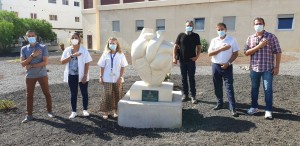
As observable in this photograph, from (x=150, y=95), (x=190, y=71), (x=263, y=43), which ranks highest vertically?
(x=263, y=43)

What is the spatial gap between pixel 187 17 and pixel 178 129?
18570 mm

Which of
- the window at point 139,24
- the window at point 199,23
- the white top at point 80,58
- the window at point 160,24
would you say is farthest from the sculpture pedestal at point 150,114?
the window at point 139,24

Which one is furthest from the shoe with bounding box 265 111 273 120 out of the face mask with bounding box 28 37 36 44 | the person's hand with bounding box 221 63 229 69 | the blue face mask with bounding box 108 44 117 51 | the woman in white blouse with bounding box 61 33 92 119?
the face mask with bounding box 28 37 36 44

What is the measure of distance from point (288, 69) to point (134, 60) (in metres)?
8.66

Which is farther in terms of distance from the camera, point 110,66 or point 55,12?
point 55,12

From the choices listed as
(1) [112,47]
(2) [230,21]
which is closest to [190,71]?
(1) [112,47]

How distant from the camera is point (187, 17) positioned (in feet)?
72.7

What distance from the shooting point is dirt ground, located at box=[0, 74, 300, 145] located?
4.12 m

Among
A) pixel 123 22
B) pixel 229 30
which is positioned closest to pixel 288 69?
pixel 229 30

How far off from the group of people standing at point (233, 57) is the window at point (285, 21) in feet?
49.3

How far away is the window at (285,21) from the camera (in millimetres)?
18047

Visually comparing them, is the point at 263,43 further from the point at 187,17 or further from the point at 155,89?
the point at 187,17

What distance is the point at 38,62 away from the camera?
16.6 feet

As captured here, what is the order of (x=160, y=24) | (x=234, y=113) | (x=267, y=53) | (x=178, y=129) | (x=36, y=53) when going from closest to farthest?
1. (x=178, y=129)
2. (x=267, y=53)
3. (x=36, y=53)
4. (x=234, y=113)
5. (x=160, y=24)
